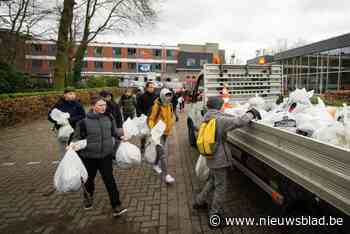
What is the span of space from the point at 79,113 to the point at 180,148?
10.5ft

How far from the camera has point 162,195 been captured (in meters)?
3.68

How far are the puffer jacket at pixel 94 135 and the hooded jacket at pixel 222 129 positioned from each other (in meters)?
1.30

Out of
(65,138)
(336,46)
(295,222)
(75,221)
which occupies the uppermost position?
(336,46)

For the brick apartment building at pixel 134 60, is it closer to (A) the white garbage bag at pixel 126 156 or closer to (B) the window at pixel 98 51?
(B) the window at pixel 98 51

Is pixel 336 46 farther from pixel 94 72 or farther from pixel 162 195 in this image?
pixel 94 72

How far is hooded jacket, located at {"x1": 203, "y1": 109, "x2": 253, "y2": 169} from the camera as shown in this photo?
104 inches

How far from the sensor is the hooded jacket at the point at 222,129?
264cm

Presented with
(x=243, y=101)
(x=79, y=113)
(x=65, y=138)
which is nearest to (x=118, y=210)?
(x=65, y=138)

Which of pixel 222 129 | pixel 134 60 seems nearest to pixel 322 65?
pixel 222 129

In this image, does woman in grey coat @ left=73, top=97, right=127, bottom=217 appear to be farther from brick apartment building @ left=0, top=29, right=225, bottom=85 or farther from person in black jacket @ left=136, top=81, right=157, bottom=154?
brick apartment building @ left=0, top=29, right=225, bottom=85

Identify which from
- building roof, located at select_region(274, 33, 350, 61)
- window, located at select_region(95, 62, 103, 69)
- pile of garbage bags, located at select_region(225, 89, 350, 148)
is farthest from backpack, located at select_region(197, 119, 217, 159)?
window, located at select_region(95, 62, 103, 69)

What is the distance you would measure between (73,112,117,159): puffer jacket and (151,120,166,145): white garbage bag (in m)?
1.04

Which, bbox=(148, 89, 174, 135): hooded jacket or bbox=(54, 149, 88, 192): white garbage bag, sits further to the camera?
bbox=(148, 89, 174, 135): hooded jacket

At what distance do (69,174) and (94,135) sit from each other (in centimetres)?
53
